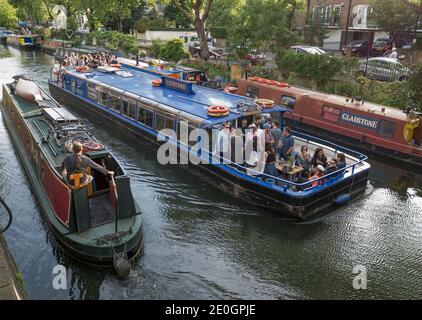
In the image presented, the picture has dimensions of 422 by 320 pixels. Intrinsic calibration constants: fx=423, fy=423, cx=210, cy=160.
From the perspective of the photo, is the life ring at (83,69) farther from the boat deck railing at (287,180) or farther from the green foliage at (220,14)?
Result: the green foliage at (220,14)

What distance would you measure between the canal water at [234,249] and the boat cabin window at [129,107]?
13.0 ft

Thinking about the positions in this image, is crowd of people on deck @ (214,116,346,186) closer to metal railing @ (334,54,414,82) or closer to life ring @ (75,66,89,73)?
metal railing @ (334,54,414,82)

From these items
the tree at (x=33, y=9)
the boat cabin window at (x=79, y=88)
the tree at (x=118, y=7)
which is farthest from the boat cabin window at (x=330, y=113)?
the tree at (x=33, y=9)

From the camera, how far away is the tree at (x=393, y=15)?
1262 inches

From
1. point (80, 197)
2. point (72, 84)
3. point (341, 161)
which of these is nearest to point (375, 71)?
point (341, 161)

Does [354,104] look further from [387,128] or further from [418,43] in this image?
[418,43]

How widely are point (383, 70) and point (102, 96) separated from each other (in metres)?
15.1

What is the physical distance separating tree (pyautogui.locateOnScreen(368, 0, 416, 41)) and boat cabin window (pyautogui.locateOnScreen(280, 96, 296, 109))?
1829 cm

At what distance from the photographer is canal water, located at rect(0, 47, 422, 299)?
9102mm

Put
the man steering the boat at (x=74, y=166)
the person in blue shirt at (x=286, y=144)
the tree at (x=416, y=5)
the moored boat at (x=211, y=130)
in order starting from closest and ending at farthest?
the man steering the boat at (x=74, y=166), the moored boat at (x=211, y=130), the person in blue shirt at (x=286, y=144), the tree at (x=416, y=5)

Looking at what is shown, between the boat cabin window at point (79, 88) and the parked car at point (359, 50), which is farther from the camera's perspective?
the parked car at point (359, 50)

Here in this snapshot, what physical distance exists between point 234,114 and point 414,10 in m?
23.0
